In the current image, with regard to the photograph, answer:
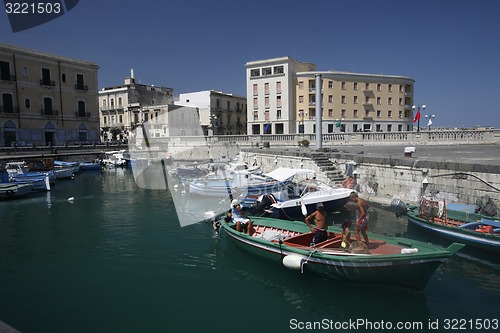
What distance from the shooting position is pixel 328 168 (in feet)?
70.3

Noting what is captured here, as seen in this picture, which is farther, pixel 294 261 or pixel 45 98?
pixel 45 98

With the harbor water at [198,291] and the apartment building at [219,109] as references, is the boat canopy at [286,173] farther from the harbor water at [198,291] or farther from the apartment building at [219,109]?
the apartment building at [219,109]

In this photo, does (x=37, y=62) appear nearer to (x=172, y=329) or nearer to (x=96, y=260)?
(x=96, y=260)

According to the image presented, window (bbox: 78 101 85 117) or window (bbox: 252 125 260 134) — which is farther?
window (bbox: 252 125 260 134)

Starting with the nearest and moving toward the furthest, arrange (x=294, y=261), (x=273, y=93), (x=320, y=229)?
1. (x=294, y=261)
2. (x=320, y=229)
3. (x=273, y=93)

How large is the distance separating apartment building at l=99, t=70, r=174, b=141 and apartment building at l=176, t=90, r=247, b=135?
770cm

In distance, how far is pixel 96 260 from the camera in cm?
1134

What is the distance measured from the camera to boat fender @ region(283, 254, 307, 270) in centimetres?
919

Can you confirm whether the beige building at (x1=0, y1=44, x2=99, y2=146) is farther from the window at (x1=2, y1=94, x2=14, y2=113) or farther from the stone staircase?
the stone staircase

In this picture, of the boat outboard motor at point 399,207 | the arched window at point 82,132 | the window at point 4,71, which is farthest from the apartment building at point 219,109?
the boat outboard motor at point 399,207

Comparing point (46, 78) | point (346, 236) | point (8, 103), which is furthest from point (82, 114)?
point (346, 236)

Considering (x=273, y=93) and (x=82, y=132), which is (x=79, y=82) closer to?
(x=82, y=132)

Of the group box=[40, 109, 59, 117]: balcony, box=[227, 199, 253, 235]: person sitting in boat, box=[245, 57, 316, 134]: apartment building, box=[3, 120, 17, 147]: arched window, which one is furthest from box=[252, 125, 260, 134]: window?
box=[227, 199, 253, 235]: person sitting in boat

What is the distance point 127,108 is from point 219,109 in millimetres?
16859
